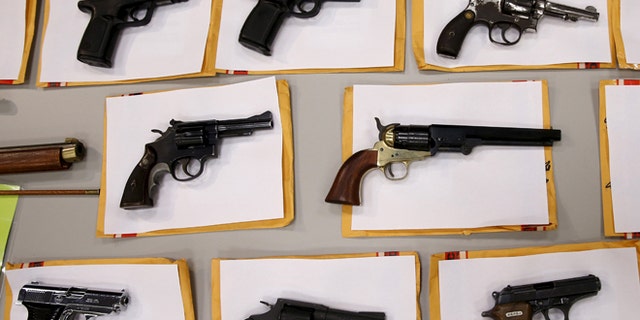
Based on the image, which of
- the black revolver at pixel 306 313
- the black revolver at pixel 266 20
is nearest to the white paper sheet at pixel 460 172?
the black revolver at pixel 306 313

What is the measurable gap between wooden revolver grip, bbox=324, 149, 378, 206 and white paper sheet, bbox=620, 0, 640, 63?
2.67ft

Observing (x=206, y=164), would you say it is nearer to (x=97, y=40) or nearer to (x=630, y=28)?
(x=97, y=40)

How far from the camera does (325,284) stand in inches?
58.3

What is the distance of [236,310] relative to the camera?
4.93 feet

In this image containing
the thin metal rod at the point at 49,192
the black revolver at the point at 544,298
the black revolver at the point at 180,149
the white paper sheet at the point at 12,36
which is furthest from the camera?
the white paper sheet at the point at 12,36

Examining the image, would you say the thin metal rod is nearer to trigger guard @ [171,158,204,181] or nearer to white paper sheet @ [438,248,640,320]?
trigger guard @ [171,158,204,181]

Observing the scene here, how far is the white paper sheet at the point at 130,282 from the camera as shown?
153cm

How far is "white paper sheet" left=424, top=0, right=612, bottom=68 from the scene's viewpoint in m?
1.51

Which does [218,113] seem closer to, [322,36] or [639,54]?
[322,36]

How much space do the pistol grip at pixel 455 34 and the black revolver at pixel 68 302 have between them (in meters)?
1.20

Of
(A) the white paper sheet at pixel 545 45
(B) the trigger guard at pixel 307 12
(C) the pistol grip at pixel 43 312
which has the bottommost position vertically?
(C) the pistol grip at pixel 43 312

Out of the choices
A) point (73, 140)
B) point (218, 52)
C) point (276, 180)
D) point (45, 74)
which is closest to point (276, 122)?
point (276, 180)

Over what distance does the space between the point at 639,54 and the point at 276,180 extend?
1.13m

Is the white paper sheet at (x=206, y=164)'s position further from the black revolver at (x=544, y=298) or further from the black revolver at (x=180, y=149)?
the black revolver at (x=544, y=298)
